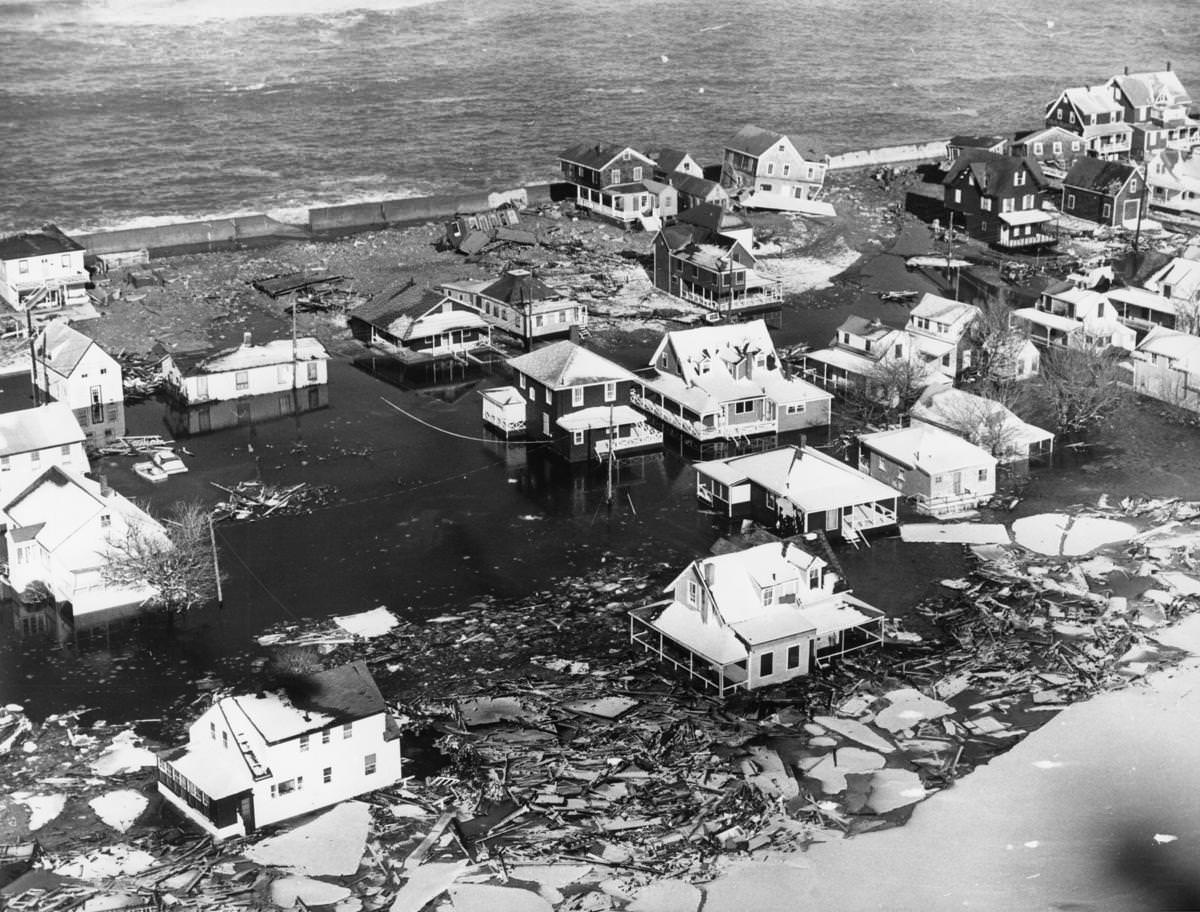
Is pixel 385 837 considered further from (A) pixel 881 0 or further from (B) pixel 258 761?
(A) pixel 881 0

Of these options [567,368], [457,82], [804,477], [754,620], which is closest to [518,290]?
[567,368]

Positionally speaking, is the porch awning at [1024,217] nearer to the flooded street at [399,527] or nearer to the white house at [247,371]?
the flooded street at [399,527]

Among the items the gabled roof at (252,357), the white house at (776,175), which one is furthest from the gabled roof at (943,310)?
the white house at (776,175)

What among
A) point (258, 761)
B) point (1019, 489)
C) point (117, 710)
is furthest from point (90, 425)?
point (1019, 489)

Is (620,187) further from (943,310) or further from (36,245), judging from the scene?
(36,245)

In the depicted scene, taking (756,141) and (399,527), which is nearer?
(399,527)

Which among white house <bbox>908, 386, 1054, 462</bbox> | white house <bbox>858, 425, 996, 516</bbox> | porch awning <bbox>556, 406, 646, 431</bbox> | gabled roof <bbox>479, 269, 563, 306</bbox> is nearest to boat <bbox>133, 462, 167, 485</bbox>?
porch awning <bbox>556, 406, 646, 431</bbox>
